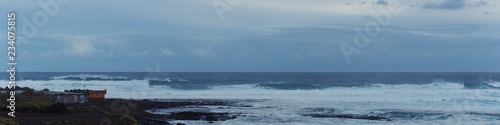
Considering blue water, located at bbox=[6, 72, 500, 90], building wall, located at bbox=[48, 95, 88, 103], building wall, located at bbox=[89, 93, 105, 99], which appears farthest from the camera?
blue water, located at bbox=[6, 72, 500, 90]

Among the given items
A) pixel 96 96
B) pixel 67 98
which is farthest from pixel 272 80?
pixel 67 98

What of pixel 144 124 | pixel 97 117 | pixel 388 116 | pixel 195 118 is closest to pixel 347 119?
pixel 388 116

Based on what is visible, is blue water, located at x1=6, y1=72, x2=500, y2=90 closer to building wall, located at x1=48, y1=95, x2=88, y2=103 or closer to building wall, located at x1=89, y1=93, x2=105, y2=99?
building wall, located at x1=89, y1=93, x2=105, y2=99

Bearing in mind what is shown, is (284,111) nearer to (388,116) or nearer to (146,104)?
(388,116)

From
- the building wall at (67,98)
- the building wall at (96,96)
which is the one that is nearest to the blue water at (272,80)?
the building wall at (96,96)

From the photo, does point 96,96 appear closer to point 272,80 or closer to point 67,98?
point 67,98

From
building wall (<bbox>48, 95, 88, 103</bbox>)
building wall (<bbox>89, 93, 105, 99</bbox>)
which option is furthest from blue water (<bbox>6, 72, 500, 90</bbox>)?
building wall (<bbox>48, 95, 88, 103</bbox>)

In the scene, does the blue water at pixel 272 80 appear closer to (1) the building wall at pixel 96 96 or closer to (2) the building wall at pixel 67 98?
(1) the building wall at pixel 96 96

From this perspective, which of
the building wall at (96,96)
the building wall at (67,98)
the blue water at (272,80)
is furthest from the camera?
the blue water at (272,80)

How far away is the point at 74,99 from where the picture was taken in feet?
102

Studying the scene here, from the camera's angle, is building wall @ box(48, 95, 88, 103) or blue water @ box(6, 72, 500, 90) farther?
blue water @ box(6, 72, 500, 90)

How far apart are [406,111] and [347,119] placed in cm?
676

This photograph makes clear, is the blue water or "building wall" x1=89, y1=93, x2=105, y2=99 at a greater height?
the blue water

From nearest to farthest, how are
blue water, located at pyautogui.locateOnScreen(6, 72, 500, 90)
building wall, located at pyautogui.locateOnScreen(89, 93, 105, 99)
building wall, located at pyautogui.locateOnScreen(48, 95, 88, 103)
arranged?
1. building wall, located at pyautogui.locateOnScreen(48, 95, 88, 103)
2. building wall, located at pyautogui.locateOnScreen(89, 93, 105, 99)
3. blue water, located at pyautogui.locateOnScreen(6, 72, 500, 90)
